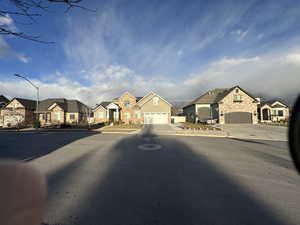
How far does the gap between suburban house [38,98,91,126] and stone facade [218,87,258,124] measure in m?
29.9

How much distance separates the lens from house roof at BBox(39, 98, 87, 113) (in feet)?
120

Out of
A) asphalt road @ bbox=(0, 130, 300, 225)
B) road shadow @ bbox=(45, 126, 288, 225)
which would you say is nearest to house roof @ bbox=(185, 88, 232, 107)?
asphalt road @ bbox=(0, 130, 300, 225)

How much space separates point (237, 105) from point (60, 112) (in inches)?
1491

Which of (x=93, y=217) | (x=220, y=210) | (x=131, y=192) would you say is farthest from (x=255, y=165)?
(x=93, y=217)

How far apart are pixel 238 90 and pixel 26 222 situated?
33.1 metres

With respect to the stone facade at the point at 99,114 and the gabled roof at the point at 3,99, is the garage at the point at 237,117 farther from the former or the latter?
the gabled roof at the point at 3,99

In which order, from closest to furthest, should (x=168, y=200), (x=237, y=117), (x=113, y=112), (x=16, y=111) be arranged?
(x=168, y=200), (x=237, y=117), (x=113, y=112), (x=16, y=111)

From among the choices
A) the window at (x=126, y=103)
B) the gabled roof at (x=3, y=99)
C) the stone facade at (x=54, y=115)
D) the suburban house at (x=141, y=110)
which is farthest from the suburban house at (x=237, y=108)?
the gabled roof at (x=3, y=99)

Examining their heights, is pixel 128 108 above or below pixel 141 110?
above

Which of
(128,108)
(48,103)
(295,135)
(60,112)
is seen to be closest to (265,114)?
(128,108)

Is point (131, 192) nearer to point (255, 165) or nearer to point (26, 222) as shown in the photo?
point (26, 222)

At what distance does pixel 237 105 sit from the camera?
93.3ft

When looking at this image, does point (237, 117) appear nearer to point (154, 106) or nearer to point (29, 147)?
point (154, 106)

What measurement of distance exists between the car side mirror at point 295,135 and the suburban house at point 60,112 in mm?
37605
